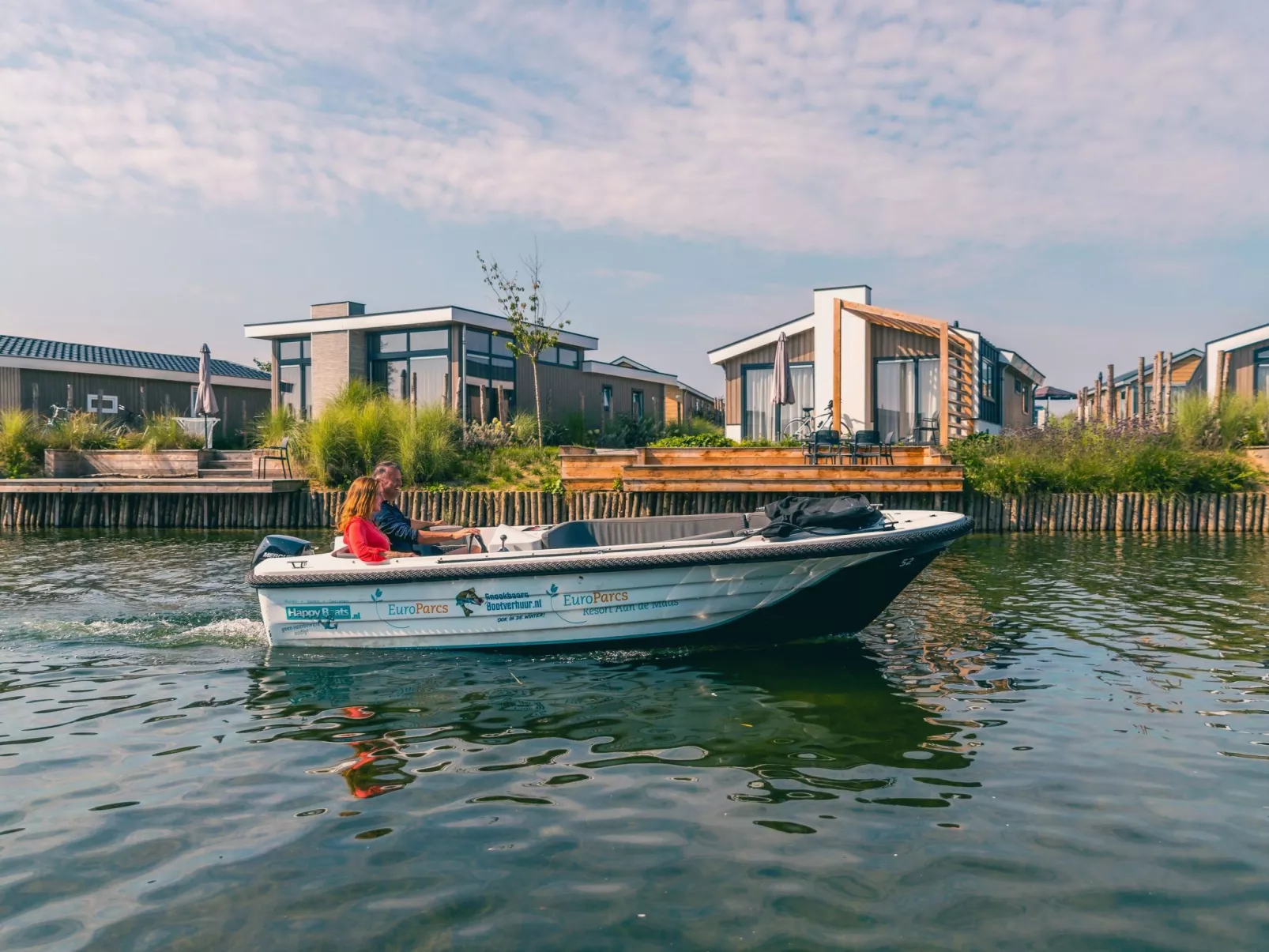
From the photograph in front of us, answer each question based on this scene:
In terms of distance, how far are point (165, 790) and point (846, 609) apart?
4.90 metres

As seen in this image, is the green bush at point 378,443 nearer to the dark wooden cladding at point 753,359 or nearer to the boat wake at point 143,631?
the dark wooden cladding at point 753,359

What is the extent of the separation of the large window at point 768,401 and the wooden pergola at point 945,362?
2.37 meters

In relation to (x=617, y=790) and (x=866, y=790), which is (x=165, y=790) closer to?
(x=617, y=790)

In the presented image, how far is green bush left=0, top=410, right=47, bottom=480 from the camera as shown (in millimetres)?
22652

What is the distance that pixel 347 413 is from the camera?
20.8 metres

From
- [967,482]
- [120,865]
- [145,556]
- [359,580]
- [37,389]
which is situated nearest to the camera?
[120,865]

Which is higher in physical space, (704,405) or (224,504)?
(704,405)

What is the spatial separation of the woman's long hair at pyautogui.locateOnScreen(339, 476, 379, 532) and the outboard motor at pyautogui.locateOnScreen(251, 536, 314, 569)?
0.56 meters

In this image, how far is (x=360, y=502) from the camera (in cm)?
778

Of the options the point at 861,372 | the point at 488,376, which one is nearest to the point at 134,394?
the point at 488,376

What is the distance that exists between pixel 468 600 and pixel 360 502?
1.19 m

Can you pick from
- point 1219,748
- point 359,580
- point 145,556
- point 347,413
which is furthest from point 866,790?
point 347,413

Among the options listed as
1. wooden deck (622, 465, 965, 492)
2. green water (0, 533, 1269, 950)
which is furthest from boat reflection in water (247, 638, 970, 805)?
wooden deck (622, 465, 965, 492)

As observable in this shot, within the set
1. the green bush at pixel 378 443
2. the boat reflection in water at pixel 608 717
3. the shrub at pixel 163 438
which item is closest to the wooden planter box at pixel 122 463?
the shrub at pixel 163 438
